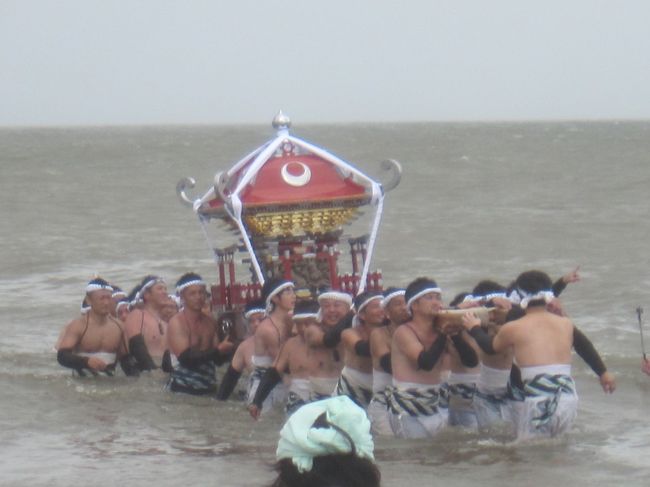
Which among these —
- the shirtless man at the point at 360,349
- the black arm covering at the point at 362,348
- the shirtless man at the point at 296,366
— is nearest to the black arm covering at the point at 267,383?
the shirtless man at the point at 296,366

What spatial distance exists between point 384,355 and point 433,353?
1.57 feet

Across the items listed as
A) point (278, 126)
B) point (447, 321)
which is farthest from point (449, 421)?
point (278, 126)

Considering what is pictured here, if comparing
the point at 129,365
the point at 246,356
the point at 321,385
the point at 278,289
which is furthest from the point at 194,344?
the point at 321,385

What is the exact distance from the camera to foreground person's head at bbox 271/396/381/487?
386 cm

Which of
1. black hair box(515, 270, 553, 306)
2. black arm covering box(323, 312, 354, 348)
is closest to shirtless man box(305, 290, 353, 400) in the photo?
black arm covering box(323, 312, 354, 348)

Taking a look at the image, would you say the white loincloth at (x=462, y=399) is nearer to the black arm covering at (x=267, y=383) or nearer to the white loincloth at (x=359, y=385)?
the white loincloth at (x=359, y=385)

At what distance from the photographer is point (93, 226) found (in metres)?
33.8

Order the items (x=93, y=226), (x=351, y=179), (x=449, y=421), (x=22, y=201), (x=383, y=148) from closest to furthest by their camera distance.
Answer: (x=449, y=421)
(x=351, y=179)
(x=93, y=226)
(x=22, y=201)
(x=383, y=148)

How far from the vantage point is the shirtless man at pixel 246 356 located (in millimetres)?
11578

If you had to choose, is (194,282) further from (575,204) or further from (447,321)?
(575,204)

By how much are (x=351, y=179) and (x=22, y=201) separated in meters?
29.1

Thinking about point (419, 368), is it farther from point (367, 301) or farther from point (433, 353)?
point (367, 301)

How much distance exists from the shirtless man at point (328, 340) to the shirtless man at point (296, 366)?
0.17 ft

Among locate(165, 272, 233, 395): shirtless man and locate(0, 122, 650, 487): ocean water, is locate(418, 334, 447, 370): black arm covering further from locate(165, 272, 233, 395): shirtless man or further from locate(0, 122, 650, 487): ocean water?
locate(165, 272, 233, 395): shirtless man
